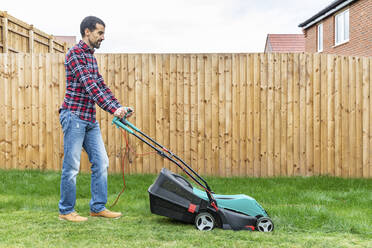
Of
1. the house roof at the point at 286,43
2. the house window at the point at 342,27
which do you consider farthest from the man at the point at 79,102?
the house roof at the point at 286,43

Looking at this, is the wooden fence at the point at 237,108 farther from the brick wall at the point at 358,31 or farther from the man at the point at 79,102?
the brick wall at the point at 358,31

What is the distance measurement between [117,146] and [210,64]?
6.13ft

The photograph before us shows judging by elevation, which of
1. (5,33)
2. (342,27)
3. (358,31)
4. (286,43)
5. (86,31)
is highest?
(286,43)

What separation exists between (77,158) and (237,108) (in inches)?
121

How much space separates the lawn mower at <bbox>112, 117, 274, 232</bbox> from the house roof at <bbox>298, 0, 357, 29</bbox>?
12.2 metres

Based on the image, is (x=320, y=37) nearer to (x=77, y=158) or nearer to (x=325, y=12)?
(x=325, y=12)

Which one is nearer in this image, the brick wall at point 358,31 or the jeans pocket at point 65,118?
the jeans pocket at point 65,118

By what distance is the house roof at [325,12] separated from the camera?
46.3ft

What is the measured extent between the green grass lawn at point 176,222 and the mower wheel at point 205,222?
67 millimetres

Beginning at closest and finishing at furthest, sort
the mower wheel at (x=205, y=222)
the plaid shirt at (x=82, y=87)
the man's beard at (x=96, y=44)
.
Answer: the mower wheel at (x=205, y=222), the plaid shirt at (x=82, y=87), the man's beard at (x=96, y=44)

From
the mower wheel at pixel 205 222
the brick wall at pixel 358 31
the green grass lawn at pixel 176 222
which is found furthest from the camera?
the brick wall at pixel 358 31

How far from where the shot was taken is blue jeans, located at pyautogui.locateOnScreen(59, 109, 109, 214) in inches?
138

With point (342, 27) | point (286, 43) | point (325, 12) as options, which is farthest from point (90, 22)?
point (286, 43)

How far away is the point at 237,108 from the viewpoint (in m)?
6.04
